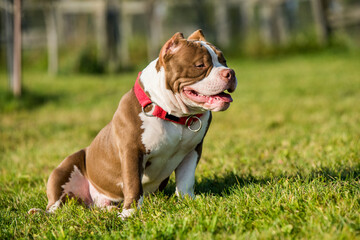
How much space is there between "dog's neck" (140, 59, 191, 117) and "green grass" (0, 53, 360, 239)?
1.77 ft

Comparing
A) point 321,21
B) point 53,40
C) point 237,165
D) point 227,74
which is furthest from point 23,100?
point 321,21

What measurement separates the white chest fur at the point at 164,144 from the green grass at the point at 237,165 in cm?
21

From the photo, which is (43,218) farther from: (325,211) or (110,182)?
(325,211)

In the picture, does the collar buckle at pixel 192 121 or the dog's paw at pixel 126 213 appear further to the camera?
the collar buckle at pixel 192 121

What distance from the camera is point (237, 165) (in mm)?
→ 3693

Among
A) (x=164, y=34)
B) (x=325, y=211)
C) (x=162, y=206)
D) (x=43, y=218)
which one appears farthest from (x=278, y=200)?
(x=164, y=34)

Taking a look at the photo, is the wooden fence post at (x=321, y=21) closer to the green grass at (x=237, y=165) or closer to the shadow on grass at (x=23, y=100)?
the green grass at (x=237, y=165)

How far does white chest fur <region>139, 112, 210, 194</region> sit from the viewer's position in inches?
102

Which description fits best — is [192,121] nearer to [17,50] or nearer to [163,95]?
[163,95]

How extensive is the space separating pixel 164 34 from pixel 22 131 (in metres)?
11.9

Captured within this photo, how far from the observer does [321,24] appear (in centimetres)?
1284

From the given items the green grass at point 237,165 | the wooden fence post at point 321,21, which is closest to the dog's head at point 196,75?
the green grass at point 237,165

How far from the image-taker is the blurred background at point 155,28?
1248 cm

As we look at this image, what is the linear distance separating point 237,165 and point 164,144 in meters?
1.26
